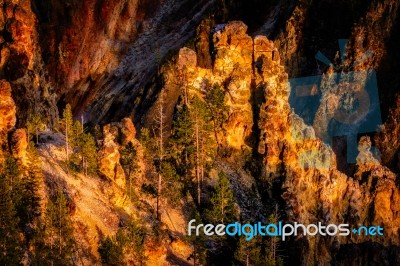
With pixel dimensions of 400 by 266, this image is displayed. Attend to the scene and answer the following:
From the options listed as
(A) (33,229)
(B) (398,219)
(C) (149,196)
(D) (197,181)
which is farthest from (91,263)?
(B) (398,219)

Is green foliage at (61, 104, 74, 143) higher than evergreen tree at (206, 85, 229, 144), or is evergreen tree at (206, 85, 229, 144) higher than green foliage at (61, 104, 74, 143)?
evergreen tree at (206, 85, 229, 144)

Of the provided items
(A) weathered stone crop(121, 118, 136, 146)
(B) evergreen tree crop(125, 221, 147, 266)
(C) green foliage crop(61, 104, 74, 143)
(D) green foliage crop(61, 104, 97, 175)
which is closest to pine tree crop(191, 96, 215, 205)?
(A) weathered stone crop(121, 118, 136, 146)

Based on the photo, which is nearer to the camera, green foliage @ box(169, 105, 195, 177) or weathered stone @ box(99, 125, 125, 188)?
weathered stone @ box(99, 125, 125, 188)

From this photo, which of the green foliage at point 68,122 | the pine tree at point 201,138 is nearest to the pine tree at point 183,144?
the pine tree at point 201,138

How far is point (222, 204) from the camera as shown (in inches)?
2992

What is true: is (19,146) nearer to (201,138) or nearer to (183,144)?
(183,144)

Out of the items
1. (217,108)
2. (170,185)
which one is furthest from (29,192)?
(217,108)

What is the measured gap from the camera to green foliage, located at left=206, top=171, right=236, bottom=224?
7531cm

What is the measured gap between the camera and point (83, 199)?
68.0 metres

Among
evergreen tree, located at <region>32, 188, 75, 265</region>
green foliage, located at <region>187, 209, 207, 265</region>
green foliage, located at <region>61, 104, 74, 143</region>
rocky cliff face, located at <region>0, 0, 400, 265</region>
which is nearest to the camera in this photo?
evergreen tree, located at <region>32, 188, 75, 265</region>

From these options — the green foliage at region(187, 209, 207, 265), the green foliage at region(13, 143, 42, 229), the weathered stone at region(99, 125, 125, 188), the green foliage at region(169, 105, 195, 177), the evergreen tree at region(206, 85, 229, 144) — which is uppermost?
the evergreen tree at region(206, 85, 229, 144)

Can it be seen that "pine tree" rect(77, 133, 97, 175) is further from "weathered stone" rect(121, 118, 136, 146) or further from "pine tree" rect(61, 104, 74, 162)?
"weathered stone" rect(121, 118, 136, 146)

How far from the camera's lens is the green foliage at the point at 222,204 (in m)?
75.3

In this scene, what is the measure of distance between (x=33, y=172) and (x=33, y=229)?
→ 15.8 ft
